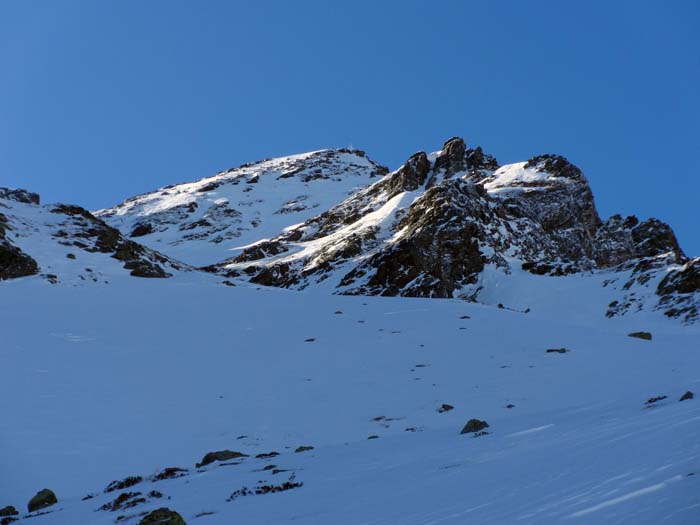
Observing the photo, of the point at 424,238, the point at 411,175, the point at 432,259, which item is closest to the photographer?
the point at 432,259

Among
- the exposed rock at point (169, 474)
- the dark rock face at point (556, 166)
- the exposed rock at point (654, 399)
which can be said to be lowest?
the exposed rock at point (654, 399)

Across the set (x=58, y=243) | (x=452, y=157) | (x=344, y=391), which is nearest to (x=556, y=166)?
(x=452, y=157)

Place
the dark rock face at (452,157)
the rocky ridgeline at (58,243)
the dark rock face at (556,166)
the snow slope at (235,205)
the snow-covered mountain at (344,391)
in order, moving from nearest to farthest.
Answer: the snow-covered mountain at (344,391)
the rocky ridgeline at (58,243)
the dark rock face at (556,166)
the dark rock face at (452,157)
the snow slope at (235,205)

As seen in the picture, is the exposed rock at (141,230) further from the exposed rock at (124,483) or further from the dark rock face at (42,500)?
the dark rock face at (42,500)

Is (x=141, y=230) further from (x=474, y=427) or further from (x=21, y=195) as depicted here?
(x=474, y=427)

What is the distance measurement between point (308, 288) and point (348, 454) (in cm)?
5075

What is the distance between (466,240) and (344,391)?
43.2 m

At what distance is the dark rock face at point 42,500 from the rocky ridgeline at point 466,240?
134 feet

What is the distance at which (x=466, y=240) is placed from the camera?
6106 centimetres

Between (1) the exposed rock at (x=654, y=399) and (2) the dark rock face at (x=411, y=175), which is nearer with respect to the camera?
(1) the exposed rock at (x=654, y=399)

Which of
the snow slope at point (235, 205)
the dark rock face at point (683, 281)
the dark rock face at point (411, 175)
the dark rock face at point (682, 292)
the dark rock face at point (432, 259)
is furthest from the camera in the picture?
the snow slope at point (235, 205)

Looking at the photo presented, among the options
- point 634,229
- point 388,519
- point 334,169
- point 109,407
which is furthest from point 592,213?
point 334,169

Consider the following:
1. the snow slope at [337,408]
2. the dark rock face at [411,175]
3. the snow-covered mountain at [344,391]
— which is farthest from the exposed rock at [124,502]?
the dark rock face at [411,175]

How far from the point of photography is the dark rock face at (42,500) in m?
12.0
